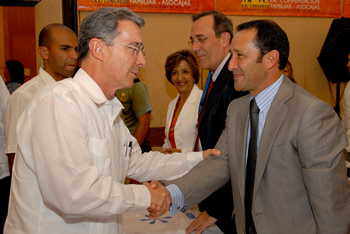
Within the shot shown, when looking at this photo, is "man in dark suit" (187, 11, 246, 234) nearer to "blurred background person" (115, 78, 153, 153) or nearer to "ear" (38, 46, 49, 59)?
"blurred background person" (115, 78, 153, 153)

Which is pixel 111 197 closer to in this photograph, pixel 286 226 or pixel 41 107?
pixel 41 107

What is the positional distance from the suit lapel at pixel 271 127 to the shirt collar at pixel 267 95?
4.1 inches

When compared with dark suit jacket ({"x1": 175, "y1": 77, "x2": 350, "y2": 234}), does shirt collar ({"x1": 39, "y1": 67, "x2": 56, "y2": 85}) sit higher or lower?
higher

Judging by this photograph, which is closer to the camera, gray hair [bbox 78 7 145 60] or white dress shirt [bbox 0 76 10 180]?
gray hair [bbox 78 7 145 60]

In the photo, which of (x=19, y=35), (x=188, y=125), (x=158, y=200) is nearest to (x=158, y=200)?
(x=158, y=200)

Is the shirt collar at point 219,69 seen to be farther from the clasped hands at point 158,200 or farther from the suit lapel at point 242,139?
the clasped hands at point 158,200

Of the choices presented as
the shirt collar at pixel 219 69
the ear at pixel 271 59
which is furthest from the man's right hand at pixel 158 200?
the shirt collar at pixel 219 69

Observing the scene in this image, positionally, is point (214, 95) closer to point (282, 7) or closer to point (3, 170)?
point (3, 170)

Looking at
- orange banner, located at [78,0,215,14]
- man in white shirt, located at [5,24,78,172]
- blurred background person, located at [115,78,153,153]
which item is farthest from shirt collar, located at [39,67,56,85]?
orange banner, located at [78,0,215,14]

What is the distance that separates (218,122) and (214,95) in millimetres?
198

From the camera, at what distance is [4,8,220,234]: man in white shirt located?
3.70 feet

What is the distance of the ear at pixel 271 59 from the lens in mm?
1583

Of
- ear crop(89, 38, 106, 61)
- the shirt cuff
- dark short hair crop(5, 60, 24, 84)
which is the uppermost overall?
ear crop(89, 38, 106, 61)

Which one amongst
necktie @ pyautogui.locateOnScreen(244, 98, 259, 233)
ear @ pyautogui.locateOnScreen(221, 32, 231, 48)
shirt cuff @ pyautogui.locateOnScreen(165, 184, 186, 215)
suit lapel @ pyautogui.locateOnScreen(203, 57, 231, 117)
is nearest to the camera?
necktie @ pyautogui.locateOnScreen(244, 98, 259, 233)
